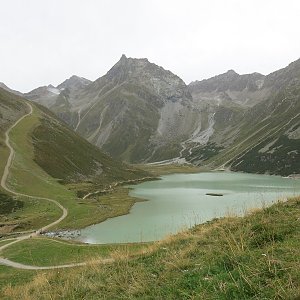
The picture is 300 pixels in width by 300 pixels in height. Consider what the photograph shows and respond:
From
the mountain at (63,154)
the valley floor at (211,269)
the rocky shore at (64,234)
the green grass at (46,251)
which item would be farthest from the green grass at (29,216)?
the valley floor at (211,269)

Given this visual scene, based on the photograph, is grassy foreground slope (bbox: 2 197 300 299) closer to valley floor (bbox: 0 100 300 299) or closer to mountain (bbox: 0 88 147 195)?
valley floor (bbox: 0 100 300 299)

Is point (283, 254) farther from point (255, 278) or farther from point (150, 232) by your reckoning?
point (150, 232)

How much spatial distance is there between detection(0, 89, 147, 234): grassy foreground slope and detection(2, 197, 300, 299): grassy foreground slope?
5389 cm

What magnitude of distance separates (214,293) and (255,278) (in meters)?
0.99

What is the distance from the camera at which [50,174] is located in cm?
11850

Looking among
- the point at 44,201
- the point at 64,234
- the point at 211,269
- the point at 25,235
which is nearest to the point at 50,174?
the point at 44,201

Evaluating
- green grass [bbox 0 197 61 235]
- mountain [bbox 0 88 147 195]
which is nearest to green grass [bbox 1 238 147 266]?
green grass [bbox 0 197 61 235]

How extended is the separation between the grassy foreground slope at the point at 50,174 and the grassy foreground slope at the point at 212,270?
53894mm

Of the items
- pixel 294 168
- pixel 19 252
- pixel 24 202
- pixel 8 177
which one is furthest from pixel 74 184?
pixel 294 168

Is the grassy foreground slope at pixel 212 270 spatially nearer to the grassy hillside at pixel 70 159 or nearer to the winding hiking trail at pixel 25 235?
the winding hiking trail at pixel 25 235

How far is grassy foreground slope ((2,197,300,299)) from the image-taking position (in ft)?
27.7

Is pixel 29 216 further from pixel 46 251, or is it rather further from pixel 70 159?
pixel 70 159

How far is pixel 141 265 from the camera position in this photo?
13.2 meters

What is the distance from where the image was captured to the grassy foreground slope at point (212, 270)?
27.7 ft
